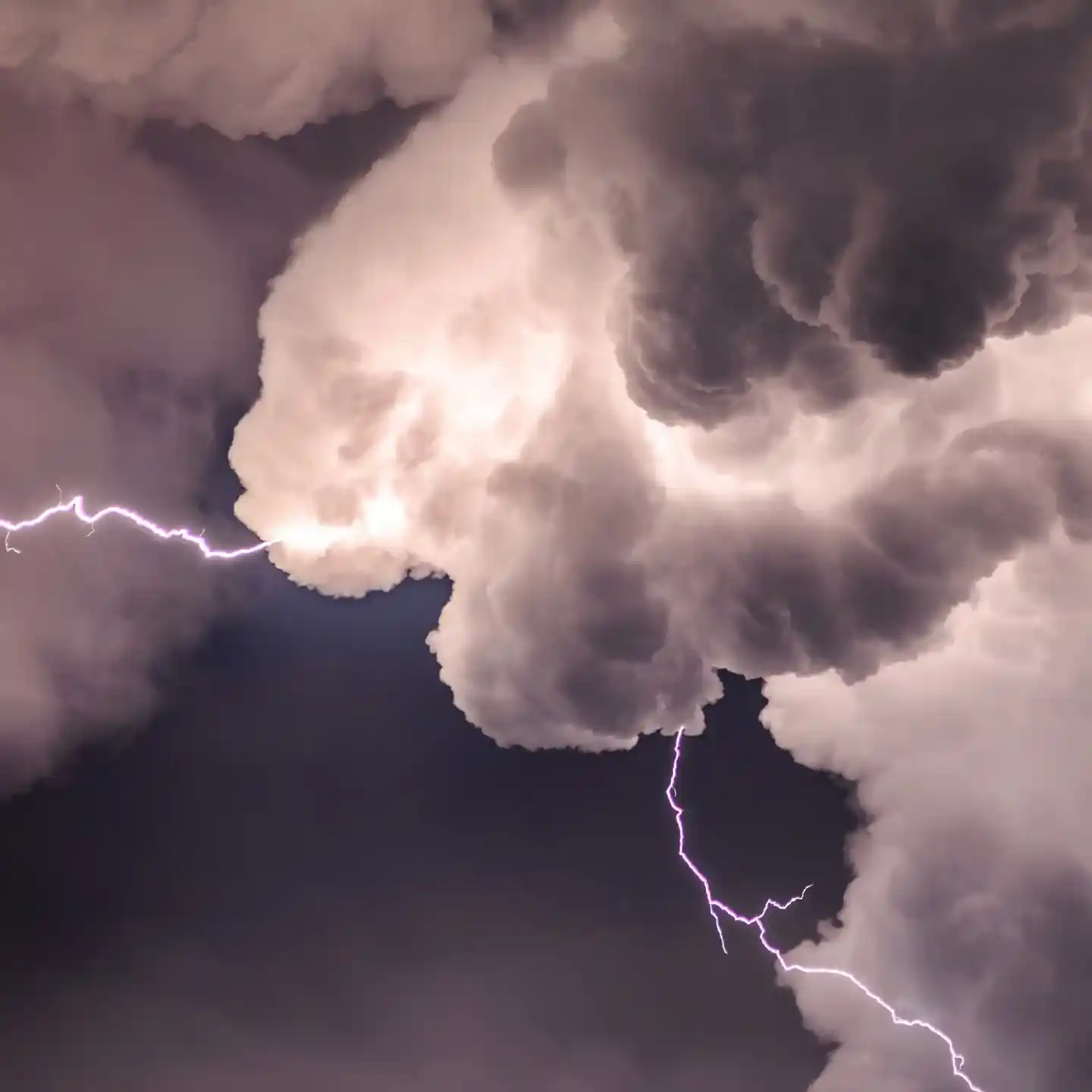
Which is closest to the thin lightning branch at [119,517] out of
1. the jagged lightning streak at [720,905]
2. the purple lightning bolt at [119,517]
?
the purple lightning bolt at [119,517]

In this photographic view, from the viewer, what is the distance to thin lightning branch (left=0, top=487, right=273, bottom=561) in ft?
32.0

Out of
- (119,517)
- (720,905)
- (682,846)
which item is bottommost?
(119,517)

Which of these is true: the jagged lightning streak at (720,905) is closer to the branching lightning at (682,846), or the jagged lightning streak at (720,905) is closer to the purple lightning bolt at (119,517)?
the branching lightning at (682,846)

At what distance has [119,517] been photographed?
10.1m

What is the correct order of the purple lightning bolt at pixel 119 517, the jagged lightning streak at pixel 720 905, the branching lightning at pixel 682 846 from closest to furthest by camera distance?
the purple lightning bolt at pixel 119 517 → the branching lightning at pixel 682 846 → the jagged lightning streak at pixel 720 905

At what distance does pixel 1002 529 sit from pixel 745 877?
191 inches

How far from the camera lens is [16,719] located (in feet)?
32.7

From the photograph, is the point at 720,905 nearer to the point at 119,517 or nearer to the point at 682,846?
the point at 682,846

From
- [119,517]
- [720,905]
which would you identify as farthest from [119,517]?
[720,905]

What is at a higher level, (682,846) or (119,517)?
(682,846)

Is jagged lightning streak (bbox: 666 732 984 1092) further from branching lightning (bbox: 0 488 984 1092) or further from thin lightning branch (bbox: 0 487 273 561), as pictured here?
thin lightning branch (bbox: 0 487 273 561)

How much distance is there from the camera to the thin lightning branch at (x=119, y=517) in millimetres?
9766

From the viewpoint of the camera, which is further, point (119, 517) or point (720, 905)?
point (720, 905)

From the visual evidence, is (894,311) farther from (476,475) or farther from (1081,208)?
(476,475)
